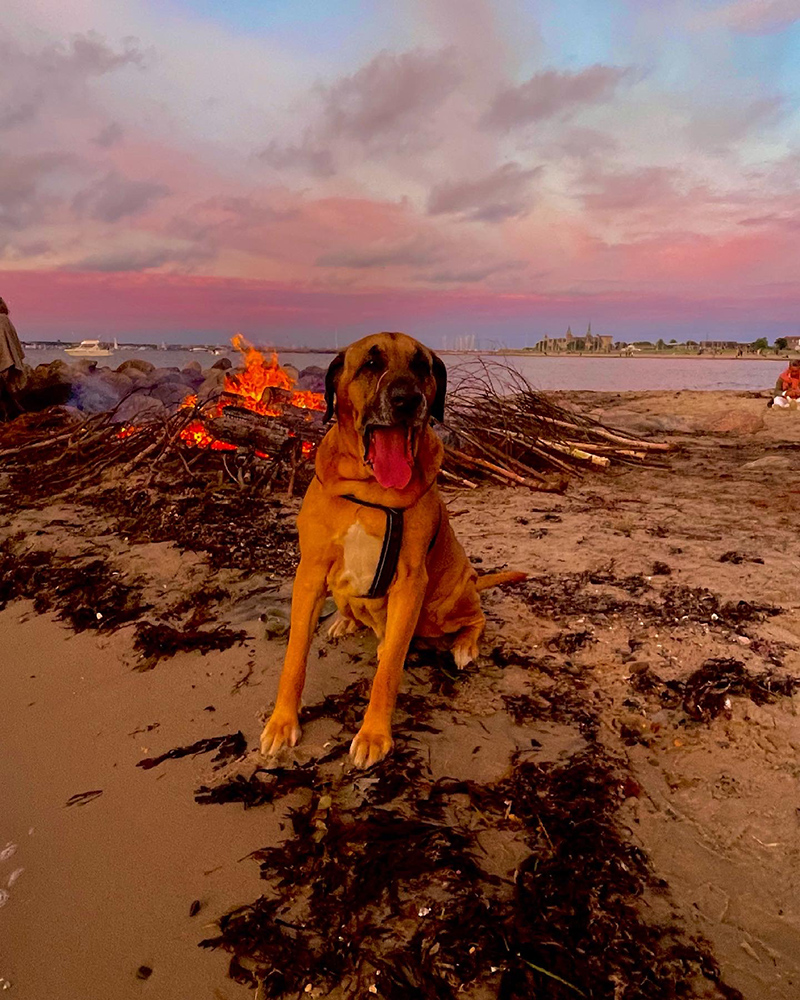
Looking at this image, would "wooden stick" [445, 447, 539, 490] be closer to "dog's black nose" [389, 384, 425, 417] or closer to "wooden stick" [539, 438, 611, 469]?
"wooden stick" [539, 438, 611, 469]

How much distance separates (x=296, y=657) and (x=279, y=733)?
13.5 inches

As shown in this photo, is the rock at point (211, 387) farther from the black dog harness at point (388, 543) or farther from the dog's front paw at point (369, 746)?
the dog's front paw at point (369, 746)

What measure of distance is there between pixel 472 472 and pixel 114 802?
20.1 feet

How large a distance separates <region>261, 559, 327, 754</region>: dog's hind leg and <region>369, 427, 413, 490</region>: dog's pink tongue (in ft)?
1.76

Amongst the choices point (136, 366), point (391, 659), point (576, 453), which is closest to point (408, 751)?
point (391, 659)

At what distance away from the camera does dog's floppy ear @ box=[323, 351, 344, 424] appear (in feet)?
8.53

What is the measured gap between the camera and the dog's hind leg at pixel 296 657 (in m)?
2.61

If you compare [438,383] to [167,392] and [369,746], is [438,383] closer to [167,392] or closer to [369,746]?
[369,746]

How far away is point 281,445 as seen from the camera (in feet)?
24.0

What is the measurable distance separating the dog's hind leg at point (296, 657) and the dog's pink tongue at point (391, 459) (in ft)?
1.76

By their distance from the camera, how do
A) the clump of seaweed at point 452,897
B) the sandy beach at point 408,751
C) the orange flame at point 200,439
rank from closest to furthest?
the clump of seaweed at point 452,897 → the sandy beach at point 408,751 → the orange flame at point 200,439

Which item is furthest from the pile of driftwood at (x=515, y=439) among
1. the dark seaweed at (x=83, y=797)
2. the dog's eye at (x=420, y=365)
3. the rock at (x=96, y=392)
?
the rock at (x=96, y=392)

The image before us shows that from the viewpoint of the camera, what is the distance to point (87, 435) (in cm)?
789

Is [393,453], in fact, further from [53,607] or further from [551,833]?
[53,607]
